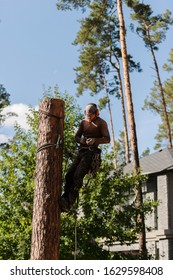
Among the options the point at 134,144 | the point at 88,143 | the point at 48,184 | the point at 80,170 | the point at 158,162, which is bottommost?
the point at 48,184

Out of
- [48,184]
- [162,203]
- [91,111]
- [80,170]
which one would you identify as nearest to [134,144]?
[162,203]

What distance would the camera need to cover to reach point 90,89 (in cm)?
3825

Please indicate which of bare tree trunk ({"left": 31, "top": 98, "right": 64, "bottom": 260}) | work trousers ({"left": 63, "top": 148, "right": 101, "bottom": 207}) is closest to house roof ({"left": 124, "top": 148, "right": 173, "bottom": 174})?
work trousers ({"left": 63, "top": 148, "right": 101, "bottom": 207})

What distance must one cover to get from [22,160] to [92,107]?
1038 cm

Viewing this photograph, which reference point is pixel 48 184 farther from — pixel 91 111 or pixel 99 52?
pixel 99 52

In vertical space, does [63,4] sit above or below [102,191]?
above

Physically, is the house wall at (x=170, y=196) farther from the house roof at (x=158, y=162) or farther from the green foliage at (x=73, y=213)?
the green foliage at (x=73, y=213)

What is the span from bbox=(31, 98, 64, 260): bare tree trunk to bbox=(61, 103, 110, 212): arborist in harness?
329mm

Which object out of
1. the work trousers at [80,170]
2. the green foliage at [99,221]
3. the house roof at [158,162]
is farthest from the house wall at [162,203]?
the work trousers at [80,170]

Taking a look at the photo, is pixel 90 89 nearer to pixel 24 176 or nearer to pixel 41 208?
pixel 24 176

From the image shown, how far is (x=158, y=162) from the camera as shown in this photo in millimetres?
24344

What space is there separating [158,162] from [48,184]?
1824 cm
